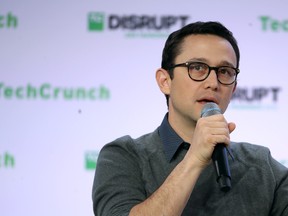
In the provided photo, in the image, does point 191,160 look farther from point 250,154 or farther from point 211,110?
point 250,154

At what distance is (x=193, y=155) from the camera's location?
1502mm

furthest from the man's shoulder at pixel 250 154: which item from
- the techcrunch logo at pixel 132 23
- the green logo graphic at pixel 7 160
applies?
the green logo graphic at pixel 7 160

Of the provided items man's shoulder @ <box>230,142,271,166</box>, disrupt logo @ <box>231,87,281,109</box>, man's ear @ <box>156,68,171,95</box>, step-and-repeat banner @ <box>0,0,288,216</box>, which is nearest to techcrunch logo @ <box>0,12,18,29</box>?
step-and-repeat banner @ <box>0,0,288,216</box>

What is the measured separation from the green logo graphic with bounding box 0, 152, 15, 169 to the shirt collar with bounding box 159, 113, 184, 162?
1.15 m

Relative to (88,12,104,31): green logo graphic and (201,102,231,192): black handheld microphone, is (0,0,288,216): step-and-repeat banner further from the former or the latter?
(201,102,231,192): black handheld microphone

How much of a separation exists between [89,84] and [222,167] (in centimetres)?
158

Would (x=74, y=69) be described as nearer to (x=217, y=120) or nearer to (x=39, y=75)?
(x=39, y=75)

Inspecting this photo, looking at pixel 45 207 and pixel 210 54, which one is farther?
pixel 45 207

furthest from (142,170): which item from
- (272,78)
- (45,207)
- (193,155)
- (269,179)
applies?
(272,78)

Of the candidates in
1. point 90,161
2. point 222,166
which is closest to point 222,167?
point 222,166

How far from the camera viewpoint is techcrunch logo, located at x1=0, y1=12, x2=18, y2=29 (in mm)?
2932

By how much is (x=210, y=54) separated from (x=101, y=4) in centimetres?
129

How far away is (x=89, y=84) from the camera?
9.40 ft

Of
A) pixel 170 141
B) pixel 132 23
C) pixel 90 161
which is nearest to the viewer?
pixel 170 141
